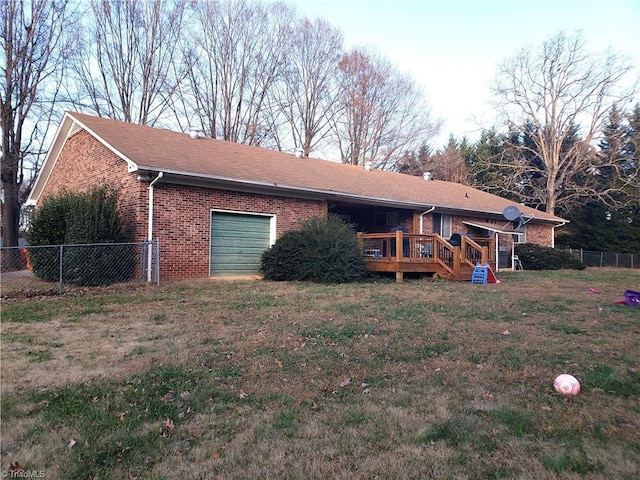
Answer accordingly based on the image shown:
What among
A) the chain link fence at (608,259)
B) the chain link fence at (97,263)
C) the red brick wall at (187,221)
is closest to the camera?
the chain link fence at (97,263)

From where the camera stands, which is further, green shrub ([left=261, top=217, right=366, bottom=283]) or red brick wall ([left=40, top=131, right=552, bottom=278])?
green shrub ([left=261, top=217, right=366, bottom=283])

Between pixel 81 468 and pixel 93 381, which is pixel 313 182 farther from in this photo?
pixel 81 468

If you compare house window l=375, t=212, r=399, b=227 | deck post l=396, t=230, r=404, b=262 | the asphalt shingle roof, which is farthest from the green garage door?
house window l=375, t=212, r=399, b=227

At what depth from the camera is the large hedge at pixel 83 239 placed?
1070 centimetres

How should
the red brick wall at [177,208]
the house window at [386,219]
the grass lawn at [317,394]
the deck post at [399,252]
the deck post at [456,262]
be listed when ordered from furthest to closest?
1. the house window at [386,219]
2. the deck post at [456,262]
3. the deck post at [399,252]
4. the red brick wall at [177,208]
5. the grass lawn at [317,394]

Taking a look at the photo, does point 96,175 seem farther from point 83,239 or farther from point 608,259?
point 608,259

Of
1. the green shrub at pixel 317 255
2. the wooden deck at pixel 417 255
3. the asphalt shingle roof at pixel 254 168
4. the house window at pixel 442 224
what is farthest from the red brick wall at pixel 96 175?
the house window at pixel 442 224

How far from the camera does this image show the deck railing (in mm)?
13647

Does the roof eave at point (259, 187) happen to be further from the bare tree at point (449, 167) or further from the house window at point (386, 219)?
the bare tree at point (449, 167)

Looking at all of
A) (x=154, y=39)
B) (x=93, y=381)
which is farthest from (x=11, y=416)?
(x=154, y=39)

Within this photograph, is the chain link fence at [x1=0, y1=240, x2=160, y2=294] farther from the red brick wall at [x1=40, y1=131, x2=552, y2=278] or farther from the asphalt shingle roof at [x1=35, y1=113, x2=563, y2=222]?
the asphalt shingle roof at [x1=35, y1=113, x2=563, y2=222]

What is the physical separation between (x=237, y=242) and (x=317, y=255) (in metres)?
2.84

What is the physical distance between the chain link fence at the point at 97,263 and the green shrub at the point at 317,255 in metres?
3.22

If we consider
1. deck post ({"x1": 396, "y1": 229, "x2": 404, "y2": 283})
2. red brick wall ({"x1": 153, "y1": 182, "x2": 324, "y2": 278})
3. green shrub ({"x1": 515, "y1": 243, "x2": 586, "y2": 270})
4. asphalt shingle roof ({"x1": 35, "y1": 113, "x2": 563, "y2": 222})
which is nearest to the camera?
red brick wall ({"x1": 153, "y1": 182, "x2": 324, "y2": 278})
